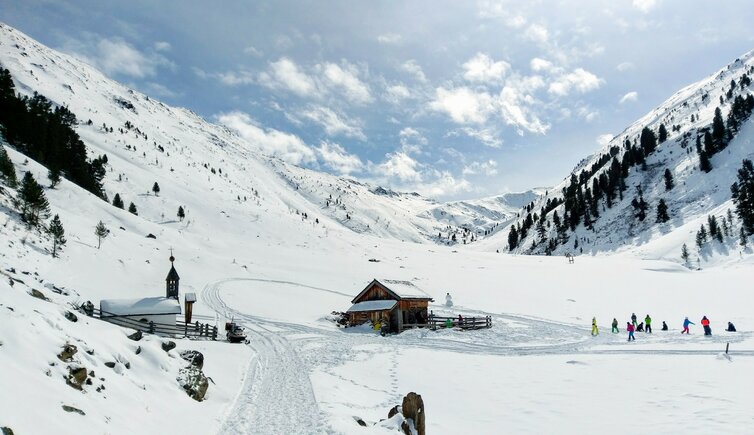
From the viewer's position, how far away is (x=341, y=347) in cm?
3212

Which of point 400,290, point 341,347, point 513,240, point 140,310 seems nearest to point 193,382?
point 140,310

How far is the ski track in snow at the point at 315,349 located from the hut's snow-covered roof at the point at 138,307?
643 centimetres

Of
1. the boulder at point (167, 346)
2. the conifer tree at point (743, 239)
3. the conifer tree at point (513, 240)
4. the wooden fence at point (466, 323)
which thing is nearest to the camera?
the boulder at point (167, 346)

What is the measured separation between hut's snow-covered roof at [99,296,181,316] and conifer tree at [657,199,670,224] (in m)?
142

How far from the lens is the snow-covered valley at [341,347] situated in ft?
39.4

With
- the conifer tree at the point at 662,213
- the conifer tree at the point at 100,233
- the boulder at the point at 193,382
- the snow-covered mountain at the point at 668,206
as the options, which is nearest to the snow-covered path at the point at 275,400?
the boulder at the point at 193,382

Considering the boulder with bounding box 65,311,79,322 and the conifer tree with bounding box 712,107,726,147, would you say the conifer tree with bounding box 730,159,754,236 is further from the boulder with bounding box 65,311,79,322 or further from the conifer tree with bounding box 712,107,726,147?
the boulder with bounding box 65,311,79,322

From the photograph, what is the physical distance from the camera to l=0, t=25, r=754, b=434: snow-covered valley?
1201cm

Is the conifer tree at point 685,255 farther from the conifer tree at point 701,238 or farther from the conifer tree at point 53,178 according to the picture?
the conifer tree at point 53,178

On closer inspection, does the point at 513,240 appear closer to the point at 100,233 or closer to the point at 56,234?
the point at 100,233

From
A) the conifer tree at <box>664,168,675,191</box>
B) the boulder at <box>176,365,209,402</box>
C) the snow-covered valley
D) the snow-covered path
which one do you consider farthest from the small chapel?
the conifer tree at <box>664,168,675,191</box>

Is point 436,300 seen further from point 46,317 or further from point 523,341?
point 46,317

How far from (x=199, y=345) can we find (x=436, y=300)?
124 ft

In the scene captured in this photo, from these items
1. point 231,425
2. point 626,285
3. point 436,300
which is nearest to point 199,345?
point 231,425
